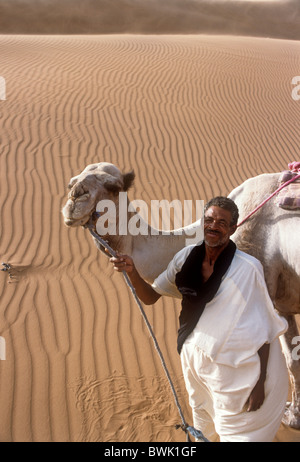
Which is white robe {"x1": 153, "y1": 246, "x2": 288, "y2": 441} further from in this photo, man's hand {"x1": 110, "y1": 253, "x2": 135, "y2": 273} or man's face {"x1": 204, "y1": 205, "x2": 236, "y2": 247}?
man's hand {"x1": 110, "y1": 253, "x2": 135, "y2": 273}

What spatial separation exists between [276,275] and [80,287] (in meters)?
3.00

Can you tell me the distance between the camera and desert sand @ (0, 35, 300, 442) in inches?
149

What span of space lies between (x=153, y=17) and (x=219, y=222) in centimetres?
3257

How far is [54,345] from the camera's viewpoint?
4.39 meters

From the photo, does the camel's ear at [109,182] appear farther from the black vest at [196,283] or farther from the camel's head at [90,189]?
the black vest at [196,283]

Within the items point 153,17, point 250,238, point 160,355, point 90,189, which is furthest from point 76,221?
point 153,17

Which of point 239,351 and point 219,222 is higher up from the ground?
point 219,222

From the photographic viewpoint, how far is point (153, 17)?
100 feet

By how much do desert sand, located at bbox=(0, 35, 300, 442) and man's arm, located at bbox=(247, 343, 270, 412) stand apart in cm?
160

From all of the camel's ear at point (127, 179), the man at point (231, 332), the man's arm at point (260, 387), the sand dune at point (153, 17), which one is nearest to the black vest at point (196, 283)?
the man at point (231, 332)

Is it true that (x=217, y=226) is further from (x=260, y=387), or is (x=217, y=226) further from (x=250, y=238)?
(x=250, y=238)

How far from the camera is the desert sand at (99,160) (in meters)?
3.78

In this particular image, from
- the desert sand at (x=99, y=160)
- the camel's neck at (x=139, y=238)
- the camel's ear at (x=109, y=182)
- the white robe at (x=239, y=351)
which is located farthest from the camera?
the desert sand at (x=99, y=160)

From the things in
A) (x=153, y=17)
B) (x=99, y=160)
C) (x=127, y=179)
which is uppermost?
(x=153, y=17)
